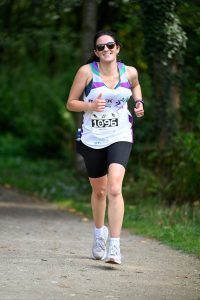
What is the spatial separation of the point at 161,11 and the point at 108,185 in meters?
4.91

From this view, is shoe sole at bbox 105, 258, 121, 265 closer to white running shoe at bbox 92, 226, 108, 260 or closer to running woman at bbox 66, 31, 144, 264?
running woman at bbox 66, 31, 144, 264

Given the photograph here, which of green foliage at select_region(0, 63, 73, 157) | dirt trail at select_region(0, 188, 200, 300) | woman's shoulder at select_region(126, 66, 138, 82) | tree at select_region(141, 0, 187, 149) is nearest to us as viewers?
dirt trail at select_region(0, 188, 200, 300)

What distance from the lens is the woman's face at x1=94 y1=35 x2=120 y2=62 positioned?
8195 millimetres

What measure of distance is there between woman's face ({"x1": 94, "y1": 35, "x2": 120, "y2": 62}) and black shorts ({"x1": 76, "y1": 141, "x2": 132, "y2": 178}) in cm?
78

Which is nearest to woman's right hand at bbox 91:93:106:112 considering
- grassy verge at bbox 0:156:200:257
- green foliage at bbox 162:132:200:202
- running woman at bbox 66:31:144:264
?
running woman at bbox 66:31:144:264

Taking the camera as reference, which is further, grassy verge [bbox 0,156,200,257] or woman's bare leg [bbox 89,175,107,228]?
grassy verge [bbox 0,156,200,257]

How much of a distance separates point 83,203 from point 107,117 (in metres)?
7.27

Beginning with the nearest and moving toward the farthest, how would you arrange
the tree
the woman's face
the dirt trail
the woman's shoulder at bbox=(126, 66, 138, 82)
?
the dirt trail
the woman's face
the woman's shoulder at bbox=(126, 66, 138, 82)
the tree

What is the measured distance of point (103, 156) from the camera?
8305 millimetres

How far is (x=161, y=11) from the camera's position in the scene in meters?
12.5

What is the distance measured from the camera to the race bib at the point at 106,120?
26.6 ft

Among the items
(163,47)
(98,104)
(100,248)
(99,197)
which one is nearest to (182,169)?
(163,47)

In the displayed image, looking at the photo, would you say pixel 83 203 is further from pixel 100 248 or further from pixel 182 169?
pixel 100 248

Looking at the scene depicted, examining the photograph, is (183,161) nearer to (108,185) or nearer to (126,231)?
(126,231)
